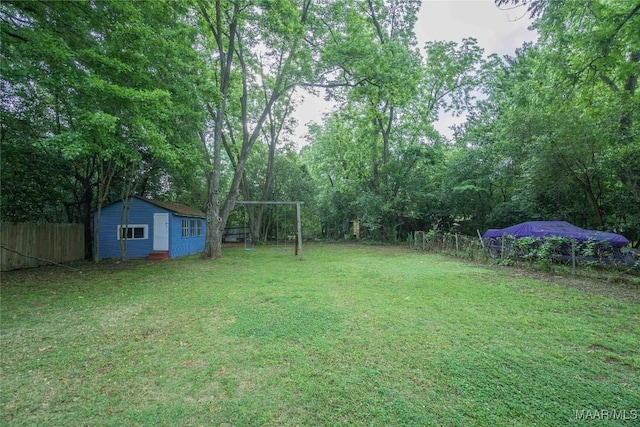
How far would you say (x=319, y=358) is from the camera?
10.2 feet

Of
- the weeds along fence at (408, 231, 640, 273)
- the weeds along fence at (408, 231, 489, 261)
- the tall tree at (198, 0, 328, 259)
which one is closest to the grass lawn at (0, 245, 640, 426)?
the weeds along fence at (408, 231, 640, 273)

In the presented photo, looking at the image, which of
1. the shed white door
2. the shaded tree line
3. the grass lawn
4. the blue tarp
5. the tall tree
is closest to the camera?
the grass lawn

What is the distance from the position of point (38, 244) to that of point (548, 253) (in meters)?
16.2

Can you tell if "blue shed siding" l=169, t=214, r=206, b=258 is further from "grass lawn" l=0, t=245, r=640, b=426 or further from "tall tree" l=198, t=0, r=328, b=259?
"grass lawn" l=0, t=245, r=640, b=426

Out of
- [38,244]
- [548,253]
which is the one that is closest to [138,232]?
[38,244]

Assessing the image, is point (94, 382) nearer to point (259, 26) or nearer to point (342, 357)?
point (342, 357)

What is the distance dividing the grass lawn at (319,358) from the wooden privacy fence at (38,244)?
3.95 metres

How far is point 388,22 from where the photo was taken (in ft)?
59.9

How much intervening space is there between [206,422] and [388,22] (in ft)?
71.5

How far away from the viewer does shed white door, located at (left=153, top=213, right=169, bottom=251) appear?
12625 millimetres

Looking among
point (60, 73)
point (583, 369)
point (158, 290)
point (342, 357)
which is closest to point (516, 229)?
point (583, 369)

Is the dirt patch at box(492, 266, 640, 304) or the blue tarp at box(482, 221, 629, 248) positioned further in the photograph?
the blue tarp at box(482, 221, 629, 248)

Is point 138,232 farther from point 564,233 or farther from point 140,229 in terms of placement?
point 564,233

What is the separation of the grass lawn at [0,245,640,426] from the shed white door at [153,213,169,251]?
6500 mm
